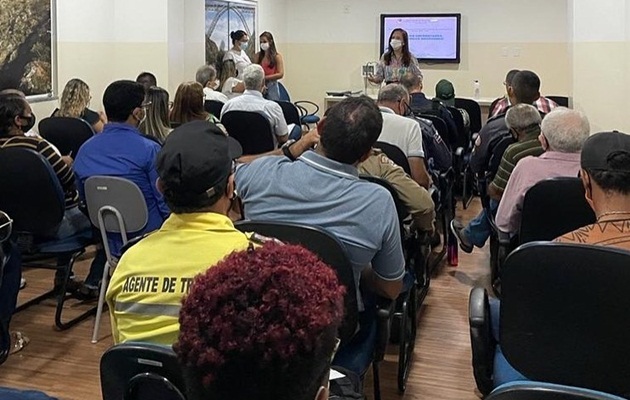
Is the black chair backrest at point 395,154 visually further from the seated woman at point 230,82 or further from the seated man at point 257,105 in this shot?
the seated woman at point 230,82

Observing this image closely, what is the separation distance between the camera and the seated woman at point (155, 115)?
13.7 feet

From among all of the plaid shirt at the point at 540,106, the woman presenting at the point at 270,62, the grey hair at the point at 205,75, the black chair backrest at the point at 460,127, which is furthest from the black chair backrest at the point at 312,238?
the woman presenting at the point at 270,62

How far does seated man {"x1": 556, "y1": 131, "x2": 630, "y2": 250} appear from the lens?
213 cm

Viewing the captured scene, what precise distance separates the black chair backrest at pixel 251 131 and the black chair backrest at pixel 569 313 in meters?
3.66

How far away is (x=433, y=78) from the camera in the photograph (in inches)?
383

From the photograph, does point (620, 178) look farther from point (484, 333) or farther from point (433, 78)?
point (433, 78)

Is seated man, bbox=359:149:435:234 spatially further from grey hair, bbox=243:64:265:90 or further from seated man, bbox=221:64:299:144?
grey hair, bbox=243:64:265:90

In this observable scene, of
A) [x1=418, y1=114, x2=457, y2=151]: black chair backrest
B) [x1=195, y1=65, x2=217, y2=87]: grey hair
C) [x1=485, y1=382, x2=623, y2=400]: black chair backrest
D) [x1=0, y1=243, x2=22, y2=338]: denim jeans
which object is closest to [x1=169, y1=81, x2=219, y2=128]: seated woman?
[x1=0, y1=243, x2=22, y2=338]: denim jeans

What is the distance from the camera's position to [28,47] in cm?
586

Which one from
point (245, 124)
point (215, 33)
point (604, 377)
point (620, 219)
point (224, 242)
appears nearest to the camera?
point (224, 242)

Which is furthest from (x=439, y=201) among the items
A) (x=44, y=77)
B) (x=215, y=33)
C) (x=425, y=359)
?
(x=215, y=33)

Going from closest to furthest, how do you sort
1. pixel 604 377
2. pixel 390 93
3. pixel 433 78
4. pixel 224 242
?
pixel 224 242
pixel 604 377
pixel 390 93
pixel 433 78

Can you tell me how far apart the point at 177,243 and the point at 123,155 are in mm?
1994

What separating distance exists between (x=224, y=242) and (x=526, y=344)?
895mm
